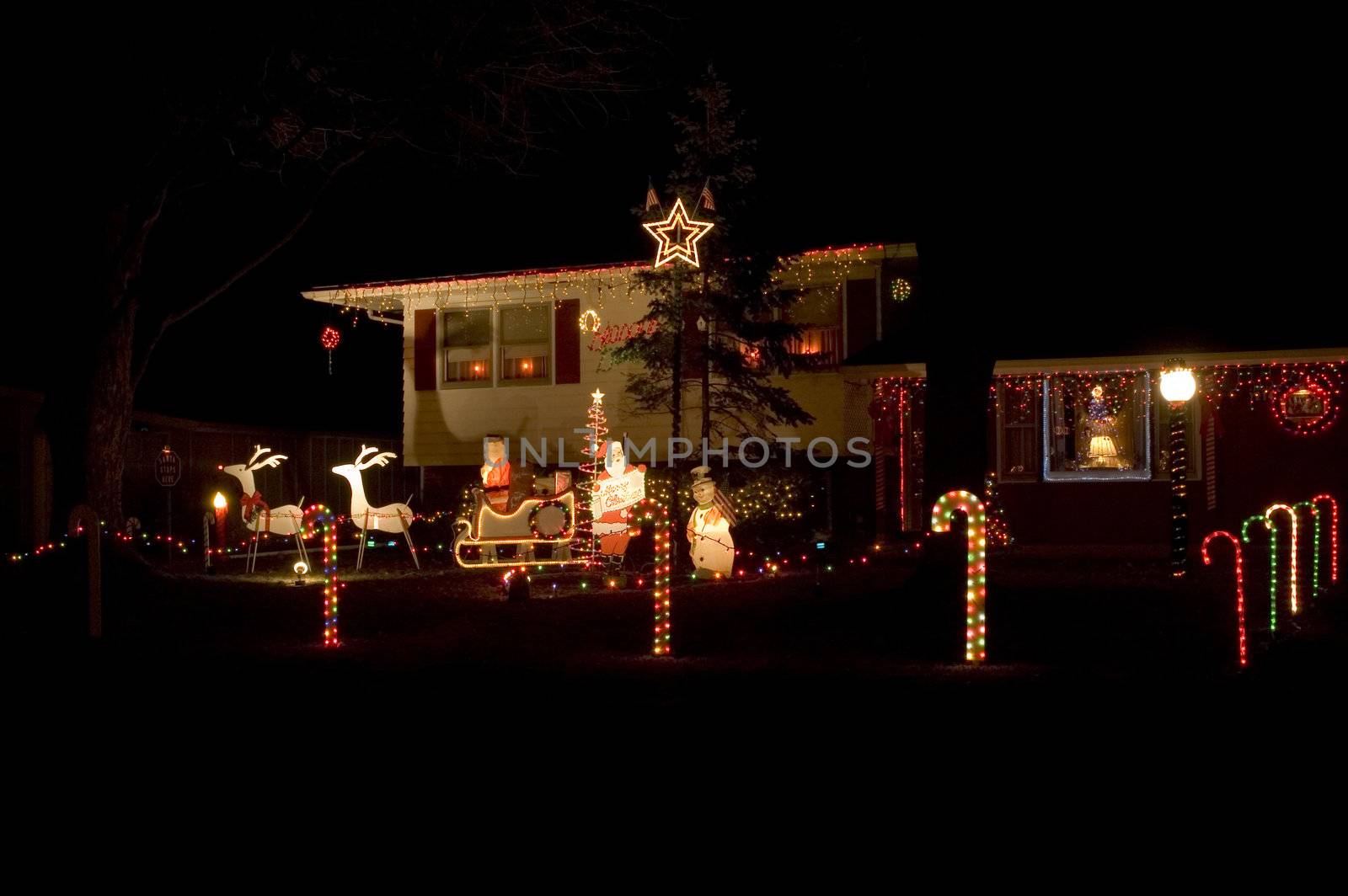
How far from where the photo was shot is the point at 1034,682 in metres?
8.46

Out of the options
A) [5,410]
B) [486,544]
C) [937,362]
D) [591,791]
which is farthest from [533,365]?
[591,791]

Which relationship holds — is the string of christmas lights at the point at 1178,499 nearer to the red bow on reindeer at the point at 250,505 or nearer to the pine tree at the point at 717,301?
the pine tree at the point at 717,301

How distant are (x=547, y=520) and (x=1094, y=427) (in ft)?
29.0

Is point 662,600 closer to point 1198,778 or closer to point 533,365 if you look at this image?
point 1198,778

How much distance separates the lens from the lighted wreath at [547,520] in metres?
16.9

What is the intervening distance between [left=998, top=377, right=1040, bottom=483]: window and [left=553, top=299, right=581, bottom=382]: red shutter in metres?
7.26

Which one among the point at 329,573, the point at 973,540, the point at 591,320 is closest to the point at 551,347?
the point at 591,320

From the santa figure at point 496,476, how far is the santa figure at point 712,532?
3219 mm

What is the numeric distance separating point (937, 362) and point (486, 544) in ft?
23.1

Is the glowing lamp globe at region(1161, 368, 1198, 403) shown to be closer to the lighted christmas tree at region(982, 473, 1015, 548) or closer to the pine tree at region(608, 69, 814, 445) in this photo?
the lighted christmas tree at region(982, 473, 1015, 548)

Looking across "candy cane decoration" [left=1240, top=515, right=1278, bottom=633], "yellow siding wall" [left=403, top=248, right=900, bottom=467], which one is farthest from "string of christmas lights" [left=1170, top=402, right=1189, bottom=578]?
"yellow siding wall" [left=403, top=248, right=900, bottom=467]

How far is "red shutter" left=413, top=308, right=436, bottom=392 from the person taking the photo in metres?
23.9

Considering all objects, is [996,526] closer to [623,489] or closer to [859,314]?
[859,314]

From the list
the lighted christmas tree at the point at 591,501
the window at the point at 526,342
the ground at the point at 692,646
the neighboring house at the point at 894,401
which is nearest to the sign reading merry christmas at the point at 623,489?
the lighted christmas tree at the point at 591,501
